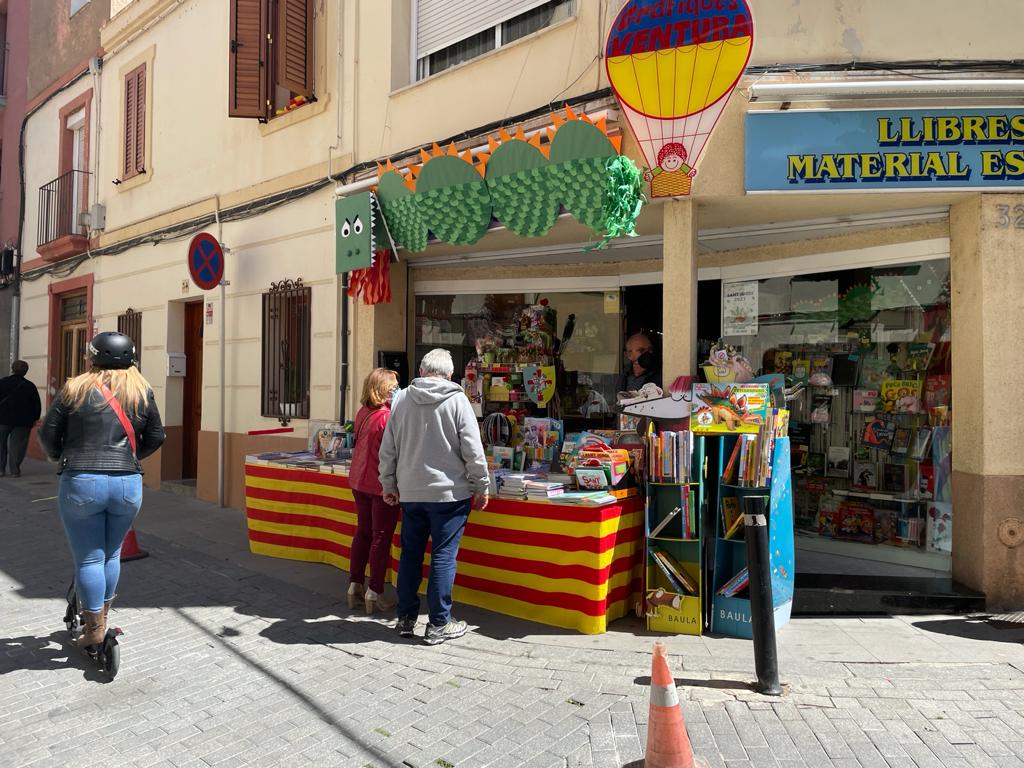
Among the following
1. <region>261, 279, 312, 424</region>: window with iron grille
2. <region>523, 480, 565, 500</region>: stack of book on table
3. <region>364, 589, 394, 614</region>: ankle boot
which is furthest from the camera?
<region>261, 279, 312, 424</region>: window with iron grille

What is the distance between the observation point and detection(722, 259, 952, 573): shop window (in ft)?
19.5

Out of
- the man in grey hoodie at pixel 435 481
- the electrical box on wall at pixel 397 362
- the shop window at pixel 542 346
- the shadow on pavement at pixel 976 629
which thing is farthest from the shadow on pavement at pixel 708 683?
the electrical box on wall at pixel 397 362

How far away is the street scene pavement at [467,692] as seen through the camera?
10.7 ft

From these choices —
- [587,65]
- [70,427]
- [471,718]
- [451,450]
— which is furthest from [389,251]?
[471,718]

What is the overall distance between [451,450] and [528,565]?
1017 mm

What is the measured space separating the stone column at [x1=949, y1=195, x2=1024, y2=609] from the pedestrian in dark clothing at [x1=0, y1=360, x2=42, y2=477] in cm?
1307

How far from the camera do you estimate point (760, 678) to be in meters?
3.85

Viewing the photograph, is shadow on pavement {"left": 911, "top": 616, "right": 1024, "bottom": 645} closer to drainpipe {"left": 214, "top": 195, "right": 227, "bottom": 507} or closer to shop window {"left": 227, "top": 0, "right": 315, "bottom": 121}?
drainpipe {"left": 214, "top": 195, "right": 227, "bottom": 507}

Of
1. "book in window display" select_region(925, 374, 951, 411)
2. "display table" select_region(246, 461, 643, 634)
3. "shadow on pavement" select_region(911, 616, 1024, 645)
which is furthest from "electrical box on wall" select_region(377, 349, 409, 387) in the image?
"shadow on pavement" select_region(911, 616, 1024, 645)

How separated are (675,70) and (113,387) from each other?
13.4ft

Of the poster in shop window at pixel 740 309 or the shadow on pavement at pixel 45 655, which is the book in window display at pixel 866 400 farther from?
the shadow on pavement at pixel 45 655

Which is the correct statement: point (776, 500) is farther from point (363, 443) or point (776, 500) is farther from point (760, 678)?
point (363, 443)

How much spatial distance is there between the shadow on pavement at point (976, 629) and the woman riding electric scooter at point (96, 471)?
4987 millimetres

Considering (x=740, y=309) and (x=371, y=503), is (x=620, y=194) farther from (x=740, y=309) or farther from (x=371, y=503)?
(x=371, y=503)
